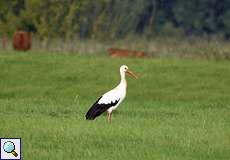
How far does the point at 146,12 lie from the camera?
262ft

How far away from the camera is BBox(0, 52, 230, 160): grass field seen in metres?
16.0

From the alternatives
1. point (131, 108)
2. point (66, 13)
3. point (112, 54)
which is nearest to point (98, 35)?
point (66, 13)

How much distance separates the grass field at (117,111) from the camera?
16.0 m

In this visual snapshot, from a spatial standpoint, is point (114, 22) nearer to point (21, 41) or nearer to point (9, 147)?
point (21, 41)

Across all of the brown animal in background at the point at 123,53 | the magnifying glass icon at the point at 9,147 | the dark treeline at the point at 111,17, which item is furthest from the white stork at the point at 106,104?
the dark treeline at the point at 111,17

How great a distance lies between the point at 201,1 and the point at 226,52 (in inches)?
1593

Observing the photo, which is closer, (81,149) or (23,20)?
(81,149)

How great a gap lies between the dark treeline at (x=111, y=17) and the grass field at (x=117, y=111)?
16.0 metres

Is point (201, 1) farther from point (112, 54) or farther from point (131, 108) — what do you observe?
point (131, 108)

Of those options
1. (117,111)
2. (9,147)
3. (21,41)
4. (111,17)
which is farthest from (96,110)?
(111,17)

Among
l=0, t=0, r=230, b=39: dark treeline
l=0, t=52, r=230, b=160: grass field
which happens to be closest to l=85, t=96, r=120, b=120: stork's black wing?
l=0, t=52, r=230, b=160: grass field

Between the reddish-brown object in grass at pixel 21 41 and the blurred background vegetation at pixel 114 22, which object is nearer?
the reddish-brown object in grass at pixel 21 41

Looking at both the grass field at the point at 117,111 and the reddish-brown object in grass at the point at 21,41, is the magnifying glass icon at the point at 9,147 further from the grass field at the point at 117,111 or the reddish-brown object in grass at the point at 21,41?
the reddish-brown object in grass at the point at 21,41

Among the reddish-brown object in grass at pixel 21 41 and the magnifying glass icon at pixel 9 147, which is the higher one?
the reddish-brown object in grass at pixel 21 41
